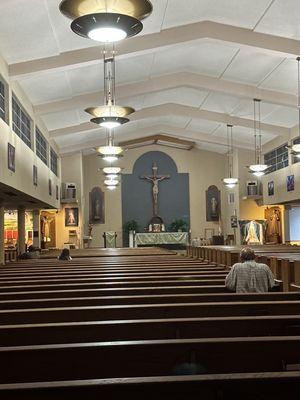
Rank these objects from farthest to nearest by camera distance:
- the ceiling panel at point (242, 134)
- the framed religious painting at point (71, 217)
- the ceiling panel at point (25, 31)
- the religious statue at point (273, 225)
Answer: the framed religious painting at point (71, 217), the religious statue at point (273, 225), the ceiling panel at point (242, 134), the ceiling panel at point (25, 31)

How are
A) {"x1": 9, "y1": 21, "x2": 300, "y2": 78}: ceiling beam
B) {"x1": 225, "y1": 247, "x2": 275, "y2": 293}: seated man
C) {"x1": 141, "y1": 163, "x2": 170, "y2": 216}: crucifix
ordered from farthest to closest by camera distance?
{"x1": 141, "y1": 163, "x2": 170, "y2": 216}: crucifix → {"x1": 9, "y1": 21, "x2": 300, "y2": 78}: ceiling beam → {"x1": 225, "y1": 247, "x2": 275, "y2": 293}: seated man

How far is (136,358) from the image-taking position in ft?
8.55

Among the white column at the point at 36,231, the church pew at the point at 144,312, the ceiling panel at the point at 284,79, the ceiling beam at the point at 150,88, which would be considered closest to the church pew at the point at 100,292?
the church pew at the point at 144,312

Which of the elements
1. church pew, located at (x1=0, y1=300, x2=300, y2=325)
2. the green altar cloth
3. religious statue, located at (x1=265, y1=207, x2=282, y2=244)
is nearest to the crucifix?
the green altar cloth

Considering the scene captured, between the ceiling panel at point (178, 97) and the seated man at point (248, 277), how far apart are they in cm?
1285

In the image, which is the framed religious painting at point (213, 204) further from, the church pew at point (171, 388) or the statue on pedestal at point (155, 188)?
the church pew at point (171, 388)

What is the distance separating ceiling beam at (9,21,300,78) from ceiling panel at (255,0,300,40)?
217 millimetres

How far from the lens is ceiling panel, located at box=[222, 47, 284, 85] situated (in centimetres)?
1387

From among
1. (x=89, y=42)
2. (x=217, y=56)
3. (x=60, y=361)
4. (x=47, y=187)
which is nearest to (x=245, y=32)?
(x=217, y=56)

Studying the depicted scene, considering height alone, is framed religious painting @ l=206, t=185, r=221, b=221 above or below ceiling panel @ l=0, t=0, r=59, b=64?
below

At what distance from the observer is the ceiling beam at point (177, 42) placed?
12.1 m

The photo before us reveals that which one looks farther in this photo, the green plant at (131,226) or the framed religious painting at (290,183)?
the green plant at (131,226)

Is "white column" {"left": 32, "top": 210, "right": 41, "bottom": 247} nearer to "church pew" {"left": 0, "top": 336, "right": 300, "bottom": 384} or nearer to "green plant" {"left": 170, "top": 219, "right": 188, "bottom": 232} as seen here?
"green plant" {"left": 170, "top": 219, "right": 188, "bottom": 232}

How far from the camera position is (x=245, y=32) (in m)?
12.2
